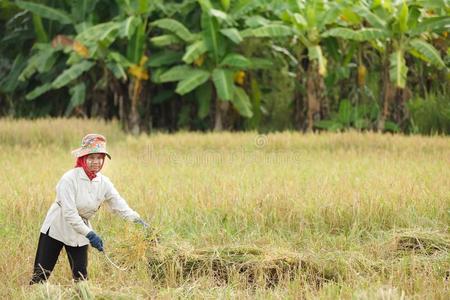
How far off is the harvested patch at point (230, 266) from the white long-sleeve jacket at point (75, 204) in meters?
0.42

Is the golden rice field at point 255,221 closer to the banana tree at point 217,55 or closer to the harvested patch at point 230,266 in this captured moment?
the harvested patch at point 230,266

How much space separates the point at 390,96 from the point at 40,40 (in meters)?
5.37

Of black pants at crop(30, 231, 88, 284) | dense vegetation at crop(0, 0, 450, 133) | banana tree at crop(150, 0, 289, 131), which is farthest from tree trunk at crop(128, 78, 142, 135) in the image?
black pants at crop(30, 231, 88, 284)

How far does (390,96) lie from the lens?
1154cm

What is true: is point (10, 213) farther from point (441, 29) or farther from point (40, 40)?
point (40, 40)

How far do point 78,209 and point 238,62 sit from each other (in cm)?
763

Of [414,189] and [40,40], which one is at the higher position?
[40,40]

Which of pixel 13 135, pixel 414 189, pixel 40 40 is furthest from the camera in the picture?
pixel 40 40

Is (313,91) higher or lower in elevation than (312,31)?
lower

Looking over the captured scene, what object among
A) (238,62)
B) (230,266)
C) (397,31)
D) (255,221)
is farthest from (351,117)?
(230,266)

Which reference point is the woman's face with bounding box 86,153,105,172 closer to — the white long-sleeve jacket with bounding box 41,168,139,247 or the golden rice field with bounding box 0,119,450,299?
the white long-sleeve jacket with bounding box 41,168,139,247

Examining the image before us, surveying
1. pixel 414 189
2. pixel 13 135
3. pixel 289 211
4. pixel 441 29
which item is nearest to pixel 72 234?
pixel 289 211

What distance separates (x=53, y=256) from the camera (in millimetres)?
4016

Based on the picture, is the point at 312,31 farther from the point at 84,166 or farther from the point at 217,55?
the point at 84,166
